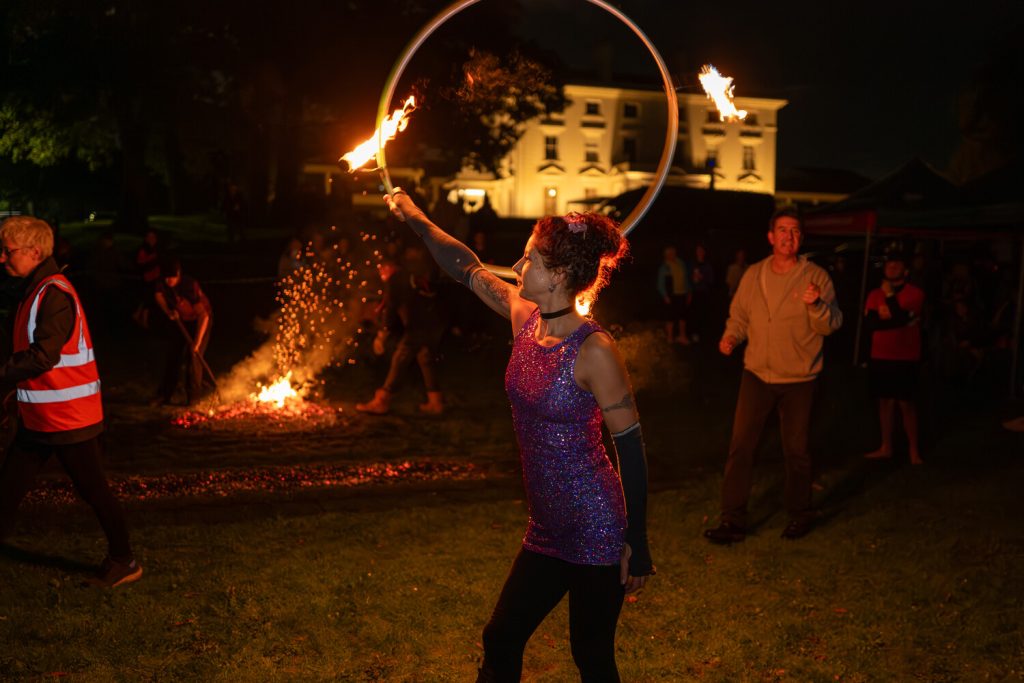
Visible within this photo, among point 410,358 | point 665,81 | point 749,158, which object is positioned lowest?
point 410,358

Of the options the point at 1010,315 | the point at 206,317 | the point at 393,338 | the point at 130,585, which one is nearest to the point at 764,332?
the point at 130,585

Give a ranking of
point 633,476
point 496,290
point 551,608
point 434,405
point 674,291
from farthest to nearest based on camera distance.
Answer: point 674,291
point 434,405
point 496,290
point 551,608
point 633,476

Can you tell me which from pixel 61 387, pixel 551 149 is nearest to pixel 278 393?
pixel 61 387

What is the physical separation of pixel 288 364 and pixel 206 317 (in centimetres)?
162

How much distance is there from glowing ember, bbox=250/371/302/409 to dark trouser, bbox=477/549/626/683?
8.38 meters

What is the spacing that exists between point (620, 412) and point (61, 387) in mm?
3395

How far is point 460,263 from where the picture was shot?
3900mm

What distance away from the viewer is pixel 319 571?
5820 millimetres

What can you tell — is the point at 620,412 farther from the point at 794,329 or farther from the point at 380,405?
the point at 380,405

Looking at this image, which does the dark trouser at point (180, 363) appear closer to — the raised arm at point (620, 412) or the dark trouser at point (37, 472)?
the dark trouser at point (37, 472)

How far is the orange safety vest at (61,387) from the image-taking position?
4.98 m

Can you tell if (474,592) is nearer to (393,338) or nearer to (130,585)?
(130,585)

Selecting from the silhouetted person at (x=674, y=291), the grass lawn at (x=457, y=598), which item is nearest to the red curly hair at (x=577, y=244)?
the grass lawn at (x=457, y=598)

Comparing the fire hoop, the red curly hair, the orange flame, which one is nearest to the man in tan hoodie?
the fire hoop
